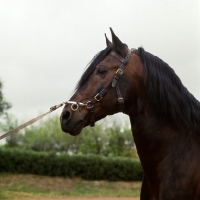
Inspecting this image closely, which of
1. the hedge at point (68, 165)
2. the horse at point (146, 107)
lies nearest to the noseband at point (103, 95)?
the horse at point (146, 107)

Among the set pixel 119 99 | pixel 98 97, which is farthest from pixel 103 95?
pixel 119 99

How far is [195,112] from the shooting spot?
13.8 feet

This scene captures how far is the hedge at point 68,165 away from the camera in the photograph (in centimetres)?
2664

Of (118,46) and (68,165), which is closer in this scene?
(118,46)

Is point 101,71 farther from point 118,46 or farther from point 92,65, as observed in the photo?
point 118,46

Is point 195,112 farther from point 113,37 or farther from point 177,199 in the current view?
point 113,37

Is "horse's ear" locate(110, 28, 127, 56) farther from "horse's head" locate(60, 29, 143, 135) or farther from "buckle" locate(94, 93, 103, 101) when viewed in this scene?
"buckle" locate(94, 93, 103, 101)

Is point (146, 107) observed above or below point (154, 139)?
above

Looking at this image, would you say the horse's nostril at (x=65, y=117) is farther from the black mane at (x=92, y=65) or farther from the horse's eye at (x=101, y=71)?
the horse's eye at (x=101, y=71)

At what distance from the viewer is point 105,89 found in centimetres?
416

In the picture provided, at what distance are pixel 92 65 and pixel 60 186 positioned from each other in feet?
74.5

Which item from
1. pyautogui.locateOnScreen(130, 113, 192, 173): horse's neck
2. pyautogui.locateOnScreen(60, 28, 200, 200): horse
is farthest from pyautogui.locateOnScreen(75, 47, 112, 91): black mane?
pyautogui.locateOnScreen(130, 113, 192, 173): horse's neck

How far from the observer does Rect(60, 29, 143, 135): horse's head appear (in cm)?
411

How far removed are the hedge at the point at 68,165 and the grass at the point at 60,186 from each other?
47 cm
